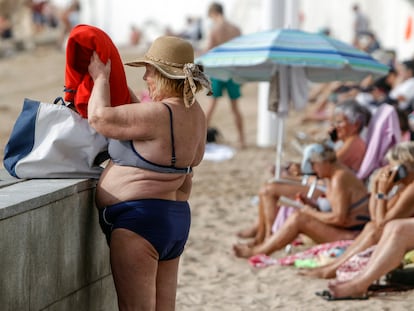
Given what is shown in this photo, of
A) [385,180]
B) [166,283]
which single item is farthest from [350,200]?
[166,283]

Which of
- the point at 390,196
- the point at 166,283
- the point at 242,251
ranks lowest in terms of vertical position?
the point at 242,251

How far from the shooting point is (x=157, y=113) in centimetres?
380

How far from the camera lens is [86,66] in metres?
4.08

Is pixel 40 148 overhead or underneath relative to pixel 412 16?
overhead

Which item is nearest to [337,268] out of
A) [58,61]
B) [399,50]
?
[399,50]

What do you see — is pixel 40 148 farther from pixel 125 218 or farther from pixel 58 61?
pixel 58 61

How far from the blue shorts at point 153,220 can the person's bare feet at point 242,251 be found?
308 centimetres

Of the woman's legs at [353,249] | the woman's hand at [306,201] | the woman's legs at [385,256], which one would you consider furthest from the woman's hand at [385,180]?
the woman's hand at [306,201]

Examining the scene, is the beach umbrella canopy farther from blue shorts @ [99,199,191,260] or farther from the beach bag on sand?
blue shorts @ [99,199,191,260]

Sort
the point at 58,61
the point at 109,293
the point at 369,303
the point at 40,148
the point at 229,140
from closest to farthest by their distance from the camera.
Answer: the point at 40,148 < the point at 109,293 < the point at 369,303 < the point at 229,140 < the point at 58,61

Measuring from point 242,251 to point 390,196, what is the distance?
57.7 inches

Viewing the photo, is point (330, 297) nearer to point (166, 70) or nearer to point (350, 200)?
point (350, 200)

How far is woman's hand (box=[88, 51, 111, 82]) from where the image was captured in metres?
3.99

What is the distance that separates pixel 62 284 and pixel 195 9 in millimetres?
31703
